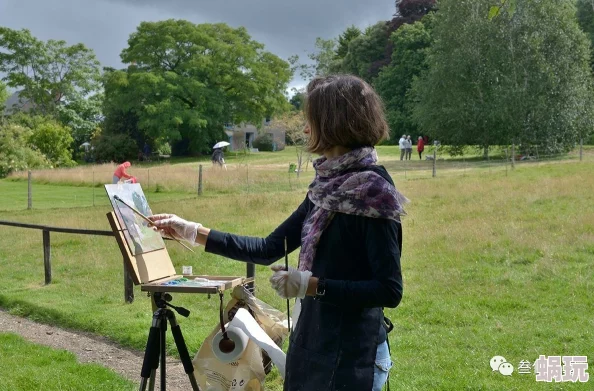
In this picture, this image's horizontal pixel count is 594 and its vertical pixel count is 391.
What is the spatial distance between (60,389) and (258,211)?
430 inches

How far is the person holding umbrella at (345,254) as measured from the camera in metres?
2.35

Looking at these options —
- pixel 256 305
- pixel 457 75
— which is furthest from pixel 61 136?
pixel 256 305

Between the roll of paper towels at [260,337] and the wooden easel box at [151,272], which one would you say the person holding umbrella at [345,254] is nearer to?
the roll of paper towels at [260,337]

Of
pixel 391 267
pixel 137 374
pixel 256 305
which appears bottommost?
pixel 137 374

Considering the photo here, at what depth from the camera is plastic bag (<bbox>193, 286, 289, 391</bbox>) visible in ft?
12.1

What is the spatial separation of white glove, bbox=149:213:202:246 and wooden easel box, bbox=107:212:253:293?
29 cm

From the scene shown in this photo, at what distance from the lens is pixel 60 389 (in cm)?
540

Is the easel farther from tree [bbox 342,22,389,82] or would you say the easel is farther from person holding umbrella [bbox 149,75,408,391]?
tree [bbox 342,22,389,82]

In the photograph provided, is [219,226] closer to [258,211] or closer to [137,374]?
[258,211]

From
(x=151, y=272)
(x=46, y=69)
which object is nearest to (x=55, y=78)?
(x=46, y=69)

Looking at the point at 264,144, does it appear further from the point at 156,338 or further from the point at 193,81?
the point at 156,338

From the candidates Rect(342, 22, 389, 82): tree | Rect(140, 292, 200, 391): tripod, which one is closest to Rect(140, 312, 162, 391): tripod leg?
Rect(140, 292, 200, 391): tripod

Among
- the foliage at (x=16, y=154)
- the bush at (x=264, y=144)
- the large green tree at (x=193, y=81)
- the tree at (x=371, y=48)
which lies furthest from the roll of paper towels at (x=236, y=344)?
the bush at (x=264, y=144)

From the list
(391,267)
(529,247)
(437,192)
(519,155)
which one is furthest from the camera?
(519,155)
